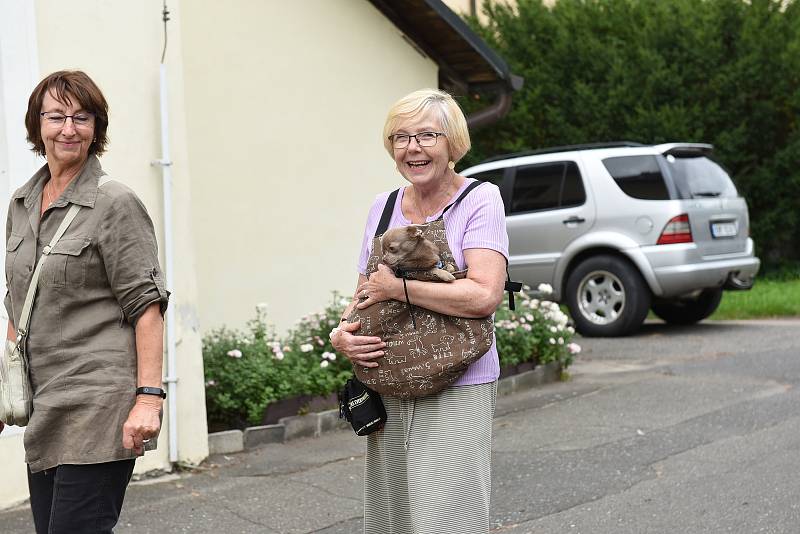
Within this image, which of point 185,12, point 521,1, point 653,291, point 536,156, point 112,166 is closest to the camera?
point 112,166

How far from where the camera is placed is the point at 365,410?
11.1 ft

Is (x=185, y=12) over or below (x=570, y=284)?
over

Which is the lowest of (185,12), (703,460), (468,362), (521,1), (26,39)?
(703,460)

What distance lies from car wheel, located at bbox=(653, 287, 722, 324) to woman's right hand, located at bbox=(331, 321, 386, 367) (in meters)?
9.86

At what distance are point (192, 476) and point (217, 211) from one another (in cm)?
327

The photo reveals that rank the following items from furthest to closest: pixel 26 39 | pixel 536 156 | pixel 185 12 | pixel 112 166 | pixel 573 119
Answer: pixel 573 119 < pixel 536 156 < pixel 185 12 < pixel 112 166 < pixel 26 39

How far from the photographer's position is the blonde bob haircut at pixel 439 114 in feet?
11.0

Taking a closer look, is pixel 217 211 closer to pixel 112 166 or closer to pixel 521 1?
pixel 112 166

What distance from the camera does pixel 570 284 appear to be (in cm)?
1217

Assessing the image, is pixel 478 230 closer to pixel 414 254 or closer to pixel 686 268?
pixel 414 254

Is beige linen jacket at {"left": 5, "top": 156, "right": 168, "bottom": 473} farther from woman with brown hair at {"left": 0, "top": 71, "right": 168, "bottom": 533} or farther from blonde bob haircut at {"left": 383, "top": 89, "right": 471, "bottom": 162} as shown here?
blonde bob haircut at {"left": 383, "top": 89, "right": 471, "bottom": 162}

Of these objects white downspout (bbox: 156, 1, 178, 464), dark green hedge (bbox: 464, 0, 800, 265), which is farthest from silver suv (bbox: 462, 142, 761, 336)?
white downspout (bbox: 156, 1, 178, 464)

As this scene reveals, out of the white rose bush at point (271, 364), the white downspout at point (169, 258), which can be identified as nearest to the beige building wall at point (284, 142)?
the white rose bush at point (271, 364)

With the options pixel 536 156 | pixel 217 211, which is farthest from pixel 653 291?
pixel 217 211
